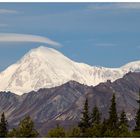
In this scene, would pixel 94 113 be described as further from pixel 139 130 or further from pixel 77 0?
pixel 77 0

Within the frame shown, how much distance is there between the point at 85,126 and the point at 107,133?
1772 centimetres

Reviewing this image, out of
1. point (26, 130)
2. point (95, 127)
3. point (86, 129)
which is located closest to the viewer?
point (26, 130)

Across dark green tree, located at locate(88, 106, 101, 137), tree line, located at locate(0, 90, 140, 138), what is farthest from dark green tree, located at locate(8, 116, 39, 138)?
dark green tree, located at locate(88, 106, 101, 137)

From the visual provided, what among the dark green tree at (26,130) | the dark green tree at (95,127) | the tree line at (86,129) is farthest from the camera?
the dark green tree at (26,130)

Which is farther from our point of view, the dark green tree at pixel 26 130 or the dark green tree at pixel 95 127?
the dark green tree at pixel 26 130

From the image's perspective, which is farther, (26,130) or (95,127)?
(95,127)

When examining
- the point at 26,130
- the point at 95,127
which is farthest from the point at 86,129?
the point at 26,130

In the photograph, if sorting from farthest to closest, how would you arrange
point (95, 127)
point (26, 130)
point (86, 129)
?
1. point (86, 129)
2. point (95, 127)
3. point (26, 130)

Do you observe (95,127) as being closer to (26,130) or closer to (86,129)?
(86,129)

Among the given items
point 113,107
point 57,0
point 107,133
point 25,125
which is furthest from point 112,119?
point 57,0

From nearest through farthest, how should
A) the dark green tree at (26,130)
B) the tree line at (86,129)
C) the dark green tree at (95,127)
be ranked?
1. the dark green tree at (95,127)
2. the tree line at (86,129)
3. the dark green tree at (26,130)

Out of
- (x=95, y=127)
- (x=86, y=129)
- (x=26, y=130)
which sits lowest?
(x=26, y=130)

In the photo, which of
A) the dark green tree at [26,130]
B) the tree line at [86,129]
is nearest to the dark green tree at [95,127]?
the tree line at [86,129]

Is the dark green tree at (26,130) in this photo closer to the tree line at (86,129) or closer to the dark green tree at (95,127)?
the tree line at (86,129)
